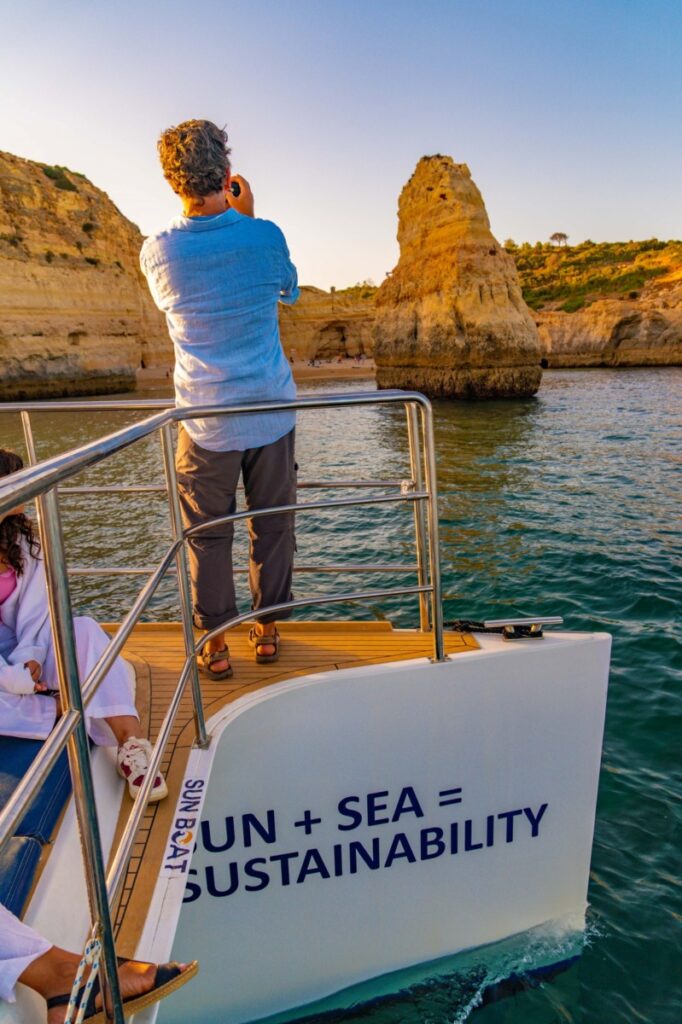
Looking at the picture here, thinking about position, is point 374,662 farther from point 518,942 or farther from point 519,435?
point 519,435

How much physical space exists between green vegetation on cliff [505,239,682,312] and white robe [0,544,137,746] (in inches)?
2202

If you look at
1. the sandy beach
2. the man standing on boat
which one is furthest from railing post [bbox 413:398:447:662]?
the sandy beach

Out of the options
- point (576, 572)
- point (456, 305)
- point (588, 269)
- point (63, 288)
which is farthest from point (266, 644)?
point (588, 269)

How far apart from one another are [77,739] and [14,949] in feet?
1.71

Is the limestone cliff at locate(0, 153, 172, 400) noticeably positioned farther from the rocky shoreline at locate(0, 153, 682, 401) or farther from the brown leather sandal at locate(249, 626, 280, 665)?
the brown leather sandal at locate(249, 626, 280, 665)

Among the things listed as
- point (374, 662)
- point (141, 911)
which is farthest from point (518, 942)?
point (141, 911)

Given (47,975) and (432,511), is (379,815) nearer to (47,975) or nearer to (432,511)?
(432,511)

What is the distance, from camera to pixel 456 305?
93.1ft

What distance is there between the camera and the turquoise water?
9.68ft

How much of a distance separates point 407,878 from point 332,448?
53.7ft

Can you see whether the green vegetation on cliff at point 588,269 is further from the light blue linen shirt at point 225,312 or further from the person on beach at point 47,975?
the person on beach at point 47,975

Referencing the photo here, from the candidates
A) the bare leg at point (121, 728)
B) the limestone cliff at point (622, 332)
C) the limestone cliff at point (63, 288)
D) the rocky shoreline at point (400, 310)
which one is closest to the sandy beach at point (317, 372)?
the rocky shoreline at point (400, 310)

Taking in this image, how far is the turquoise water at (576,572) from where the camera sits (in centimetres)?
295

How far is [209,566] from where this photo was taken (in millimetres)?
2754
